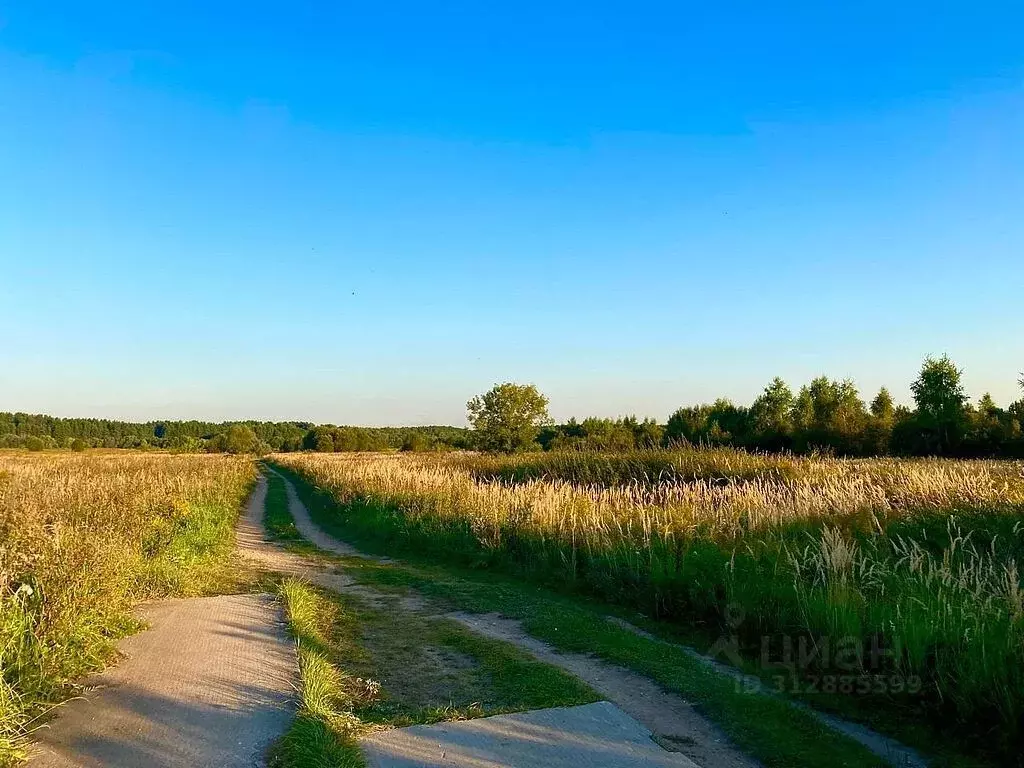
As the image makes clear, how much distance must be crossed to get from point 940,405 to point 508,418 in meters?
30.8

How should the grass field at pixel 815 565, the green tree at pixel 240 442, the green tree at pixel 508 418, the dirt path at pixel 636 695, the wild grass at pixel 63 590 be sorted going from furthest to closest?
the green tree at pixel 240 442
the green tree at pixel 508 418
the grass field at pixel 815 565
the wild grass at pixel 63 590
the dirt path at pixel 636 695

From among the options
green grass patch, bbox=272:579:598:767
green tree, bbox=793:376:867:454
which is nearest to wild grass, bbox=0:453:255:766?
green grass patch, bbox=272:579:598:767

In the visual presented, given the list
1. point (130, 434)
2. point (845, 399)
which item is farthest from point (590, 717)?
point (130, 434)

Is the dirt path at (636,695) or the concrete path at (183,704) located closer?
the concrete path at (183,704)

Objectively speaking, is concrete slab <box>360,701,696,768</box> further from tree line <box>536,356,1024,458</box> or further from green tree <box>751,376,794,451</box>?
green tree <box>751,376,794,451</box>

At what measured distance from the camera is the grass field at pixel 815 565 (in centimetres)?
494

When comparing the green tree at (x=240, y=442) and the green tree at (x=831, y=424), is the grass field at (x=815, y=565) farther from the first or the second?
the green tree at (x=240, y=442)

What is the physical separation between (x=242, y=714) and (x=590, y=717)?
8.03 feet

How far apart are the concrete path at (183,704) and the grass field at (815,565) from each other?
167 inches

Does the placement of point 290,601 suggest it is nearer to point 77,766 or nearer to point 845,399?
point 77,766

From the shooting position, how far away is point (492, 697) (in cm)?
525

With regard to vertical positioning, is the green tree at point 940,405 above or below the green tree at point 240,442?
above

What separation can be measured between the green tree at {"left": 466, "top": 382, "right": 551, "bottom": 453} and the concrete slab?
44760 mm

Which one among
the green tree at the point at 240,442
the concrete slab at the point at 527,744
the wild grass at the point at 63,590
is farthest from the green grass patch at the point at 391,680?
the green tree at the point at 240,442
